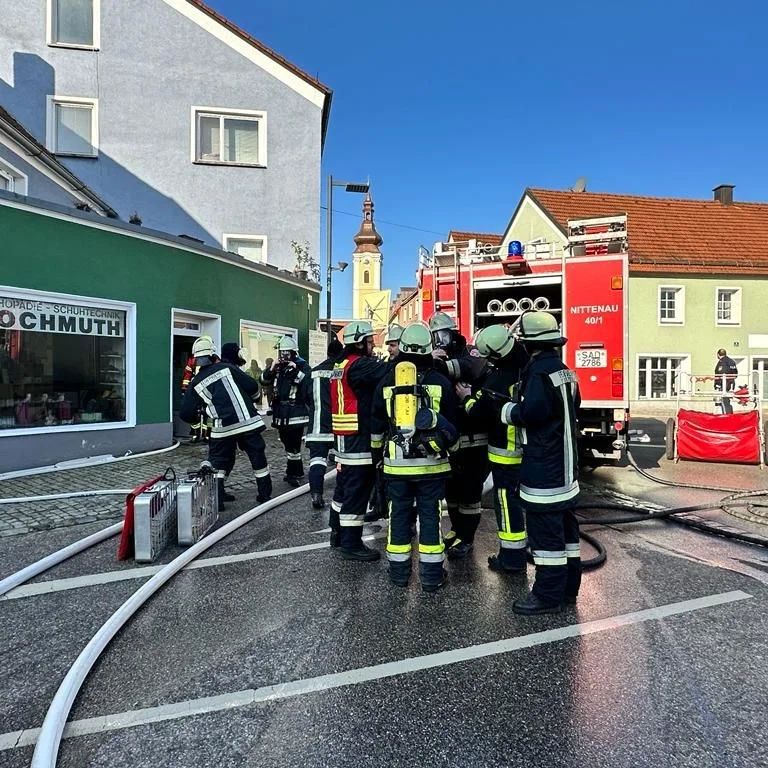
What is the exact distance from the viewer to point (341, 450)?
4.73 meters

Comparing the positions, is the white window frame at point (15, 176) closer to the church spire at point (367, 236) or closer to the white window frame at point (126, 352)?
the white window frame at point (126, 352)

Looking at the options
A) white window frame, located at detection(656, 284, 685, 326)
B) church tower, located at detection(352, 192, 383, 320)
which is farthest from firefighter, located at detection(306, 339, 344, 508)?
church tower, located at detection(352, 192, 383, 320)

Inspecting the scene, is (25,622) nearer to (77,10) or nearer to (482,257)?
(482,257)

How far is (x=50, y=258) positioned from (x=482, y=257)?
246 inches

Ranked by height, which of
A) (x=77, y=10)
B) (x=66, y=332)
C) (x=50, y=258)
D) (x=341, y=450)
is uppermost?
(x=77, y=10)

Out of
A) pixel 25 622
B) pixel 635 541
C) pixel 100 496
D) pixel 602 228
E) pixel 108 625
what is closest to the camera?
pixel 108 625

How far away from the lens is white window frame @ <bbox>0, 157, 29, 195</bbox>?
35.1 ft

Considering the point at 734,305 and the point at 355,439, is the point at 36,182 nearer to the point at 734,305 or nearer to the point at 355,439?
the point at 355,439

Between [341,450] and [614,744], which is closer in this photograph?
[614,744]

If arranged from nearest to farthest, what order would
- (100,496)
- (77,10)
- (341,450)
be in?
(341,450) < (100,496) < (77,10)

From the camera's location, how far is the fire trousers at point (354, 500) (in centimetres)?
459

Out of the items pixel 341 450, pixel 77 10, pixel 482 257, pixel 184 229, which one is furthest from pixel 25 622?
pixel 77 10

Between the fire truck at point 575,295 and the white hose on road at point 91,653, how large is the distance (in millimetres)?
4771

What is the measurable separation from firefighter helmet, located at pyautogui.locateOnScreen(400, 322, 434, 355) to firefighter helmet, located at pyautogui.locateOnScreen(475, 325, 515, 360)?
41 centimetres
